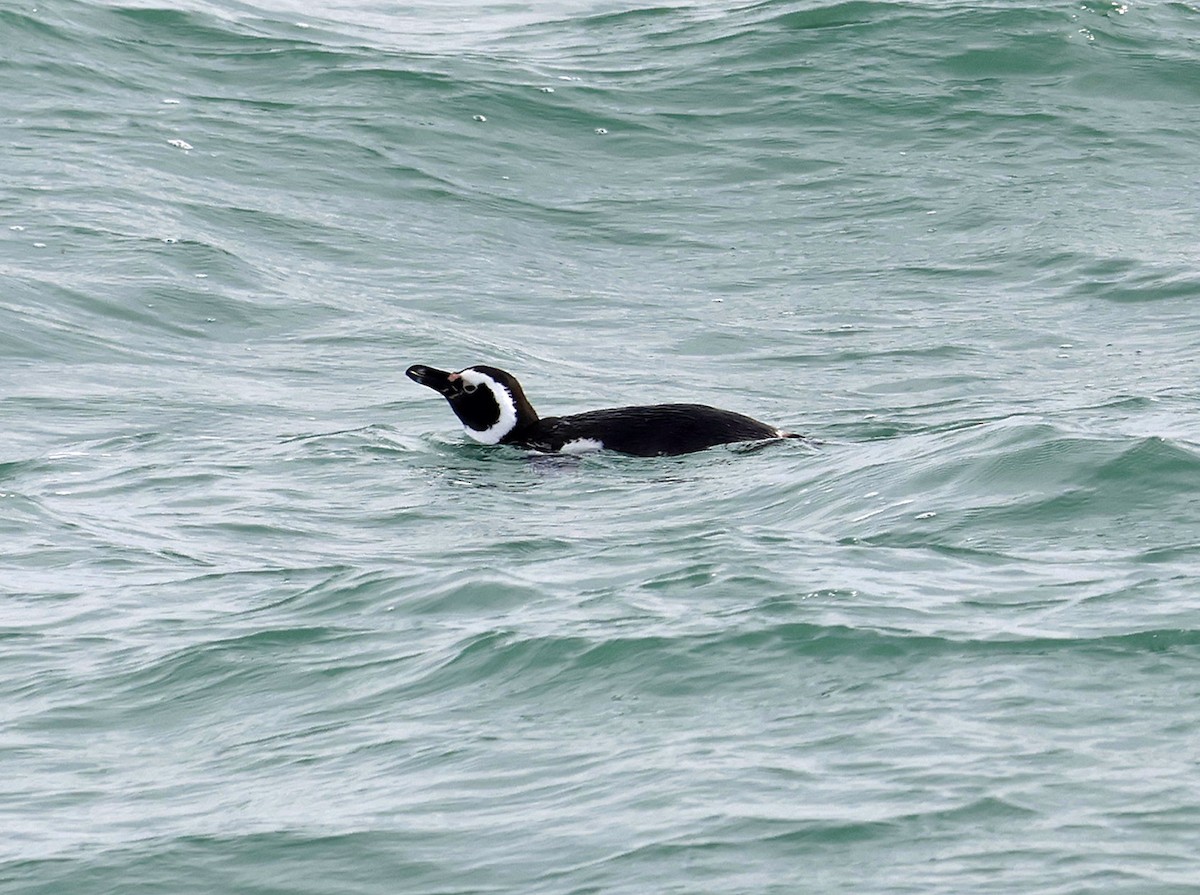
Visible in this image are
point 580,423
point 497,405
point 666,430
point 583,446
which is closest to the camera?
point 666,430

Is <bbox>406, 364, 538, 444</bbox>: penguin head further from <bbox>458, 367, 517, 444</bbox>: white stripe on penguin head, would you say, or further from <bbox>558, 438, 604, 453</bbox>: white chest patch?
<bbox>558, 438, 604, 453</bbox>: white chest patch

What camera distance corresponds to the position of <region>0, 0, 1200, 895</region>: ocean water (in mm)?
5102

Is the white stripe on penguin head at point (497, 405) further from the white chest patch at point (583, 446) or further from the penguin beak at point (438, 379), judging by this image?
the white chest patch at point (583, 446)

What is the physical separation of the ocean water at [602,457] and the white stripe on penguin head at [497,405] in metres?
0.28

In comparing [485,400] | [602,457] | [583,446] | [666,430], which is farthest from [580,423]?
[485,400]

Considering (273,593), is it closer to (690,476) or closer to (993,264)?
(690,476)

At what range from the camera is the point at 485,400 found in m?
10.8

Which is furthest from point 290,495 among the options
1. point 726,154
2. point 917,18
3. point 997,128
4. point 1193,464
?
point 917,18

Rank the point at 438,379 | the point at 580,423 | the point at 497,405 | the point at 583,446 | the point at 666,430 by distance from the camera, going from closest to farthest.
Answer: the point at 666,430, the point at 583,446, the point at 580,423, the point at 497,405, the point at 438,379

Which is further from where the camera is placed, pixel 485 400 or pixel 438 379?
pixel 438 379

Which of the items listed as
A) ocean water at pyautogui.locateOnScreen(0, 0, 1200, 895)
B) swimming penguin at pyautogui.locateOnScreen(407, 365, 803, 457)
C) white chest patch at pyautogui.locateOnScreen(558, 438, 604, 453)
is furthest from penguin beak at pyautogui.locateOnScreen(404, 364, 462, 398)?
white chest patch at pyautogui.locateOnScreen(558, 438, 604, 453)

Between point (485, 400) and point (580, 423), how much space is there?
2.24 ft

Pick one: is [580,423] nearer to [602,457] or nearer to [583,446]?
[583,446]

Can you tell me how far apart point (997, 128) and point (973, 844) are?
1419 centimetres
